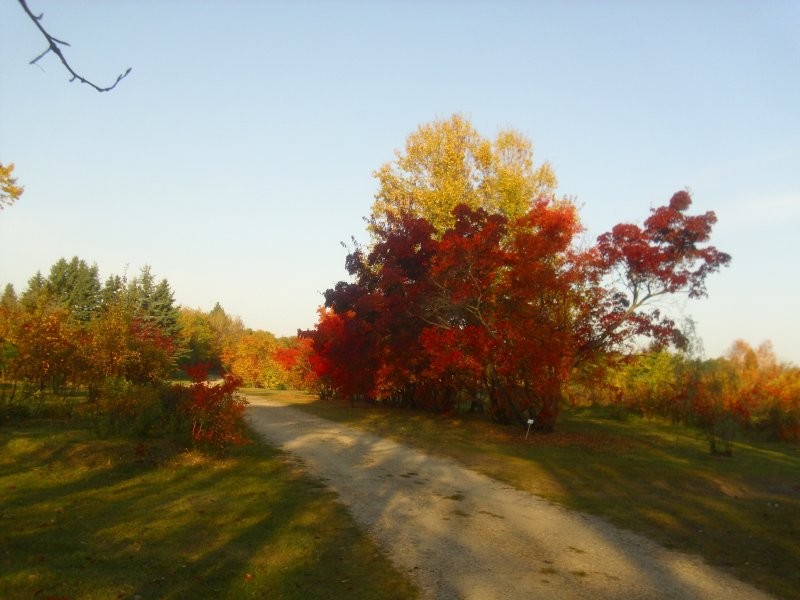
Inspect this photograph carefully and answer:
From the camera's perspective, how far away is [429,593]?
17.4 ft

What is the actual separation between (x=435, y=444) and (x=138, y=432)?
728cm

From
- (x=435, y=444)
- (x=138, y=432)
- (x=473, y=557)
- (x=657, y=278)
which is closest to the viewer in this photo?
(x=473, y=557)

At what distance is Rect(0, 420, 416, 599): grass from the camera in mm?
5371

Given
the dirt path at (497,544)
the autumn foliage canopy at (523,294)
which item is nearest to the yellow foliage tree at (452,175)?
the autumn foliage canopy at (523,294)

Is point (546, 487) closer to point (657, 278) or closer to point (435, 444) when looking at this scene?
point (435, 444)

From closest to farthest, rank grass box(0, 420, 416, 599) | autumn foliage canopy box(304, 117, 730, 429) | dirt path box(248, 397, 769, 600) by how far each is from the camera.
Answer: grass box(0, 420, 416, 599) < dirt path box(248, 397, 769, 600) < autumn foliage canopy box(304, 117, 730, 429)

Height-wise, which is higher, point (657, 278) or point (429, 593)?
point (657, 278)

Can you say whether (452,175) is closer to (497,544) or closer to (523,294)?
(523,294)

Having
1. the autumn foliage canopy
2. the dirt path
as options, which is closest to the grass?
the dirt path

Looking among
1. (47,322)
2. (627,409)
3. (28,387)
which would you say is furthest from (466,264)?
(627,409)

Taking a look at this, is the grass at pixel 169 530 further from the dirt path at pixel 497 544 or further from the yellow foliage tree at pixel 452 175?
the yellow foliage tree at pixel 452 175

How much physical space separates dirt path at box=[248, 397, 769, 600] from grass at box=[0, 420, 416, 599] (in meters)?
0.46

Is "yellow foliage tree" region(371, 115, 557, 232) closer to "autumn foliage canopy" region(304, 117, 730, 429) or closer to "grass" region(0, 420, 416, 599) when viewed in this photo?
"autumn foliage canopy" region(304, 117, 730, 429)

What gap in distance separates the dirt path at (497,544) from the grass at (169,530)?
46cm
